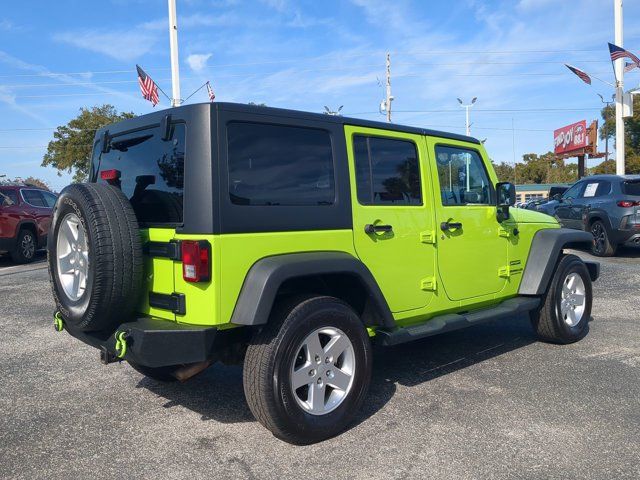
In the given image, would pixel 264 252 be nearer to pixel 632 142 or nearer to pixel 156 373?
pixel 156 373

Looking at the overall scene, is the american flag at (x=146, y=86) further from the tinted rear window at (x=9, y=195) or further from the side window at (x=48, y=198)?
the tinted rear window at (x=9, y=195)

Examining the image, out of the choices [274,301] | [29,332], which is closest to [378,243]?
[274,301]

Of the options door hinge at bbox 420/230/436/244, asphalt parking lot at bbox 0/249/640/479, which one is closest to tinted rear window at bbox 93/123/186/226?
asphalt parking lot at bbox 0/249/640/479

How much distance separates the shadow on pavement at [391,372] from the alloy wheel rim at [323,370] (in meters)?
0.35

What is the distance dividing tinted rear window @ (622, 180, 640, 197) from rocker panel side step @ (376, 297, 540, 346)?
7324mm

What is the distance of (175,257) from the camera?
315cm

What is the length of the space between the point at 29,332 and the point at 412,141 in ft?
15.7

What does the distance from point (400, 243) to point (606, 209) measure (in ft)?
29.5

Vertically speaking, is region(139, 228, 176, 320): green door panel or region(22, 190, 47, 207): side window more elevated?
region(22, 190, 47, 207): side window

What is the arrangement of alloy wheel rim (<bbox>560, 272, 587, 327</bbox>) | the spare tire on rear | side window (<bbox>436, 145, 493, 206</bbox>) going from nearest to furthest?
the spare tire on rear
side window (<bbox>436, 145, 493, 206</bbox>)
alloy wheel rim (<bbox>560, 272, 587, 327</bbox>)

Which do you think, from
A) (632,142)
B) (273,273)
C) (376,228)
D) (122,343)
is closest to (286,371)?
(273,273)

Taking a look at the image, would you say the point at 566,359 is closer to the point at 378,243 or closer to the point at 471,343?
the point at 471,343

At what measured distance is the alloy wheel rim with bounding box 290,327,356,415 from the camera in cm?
334

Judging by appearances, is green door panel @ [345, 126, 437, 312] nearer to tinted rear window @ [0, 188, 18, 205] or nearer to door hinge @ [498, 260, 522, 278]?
door hinge @ [498, 260, 522, 278]
